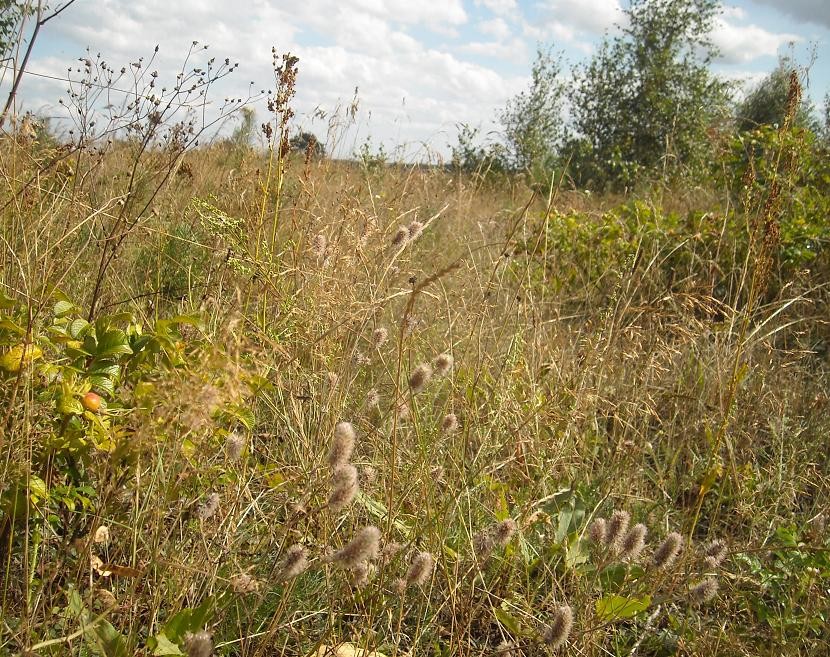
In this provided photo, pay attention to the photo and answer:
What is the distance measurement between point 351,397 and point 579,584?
3.12 ft

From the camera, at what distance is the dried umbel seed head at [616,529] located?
1.43 metres

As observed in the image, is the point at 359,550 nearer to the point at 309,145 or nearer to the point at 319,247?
the point at 319,247

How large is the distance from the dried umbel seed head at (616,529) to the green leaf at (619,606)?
0.16 meters

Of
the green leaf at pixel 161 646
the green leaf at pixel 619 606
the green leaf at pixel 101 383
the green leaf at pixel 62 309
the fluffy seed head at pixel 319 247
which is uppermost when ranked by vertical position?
the fluffy seed head at pixel 319 247

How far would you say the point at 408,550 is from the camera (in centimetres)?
163

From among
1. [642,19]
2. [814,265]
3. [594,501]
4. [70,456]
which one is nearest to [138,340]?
[70,456]

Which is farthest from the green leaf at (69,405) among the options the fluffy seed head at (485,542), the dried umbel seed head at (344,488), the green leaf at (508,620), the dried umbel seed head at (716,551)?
the dried umbel seed head at (716,551)

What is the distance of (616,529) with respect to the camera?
143cm

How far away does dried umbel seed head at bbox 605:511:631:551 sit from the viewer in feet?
4.69

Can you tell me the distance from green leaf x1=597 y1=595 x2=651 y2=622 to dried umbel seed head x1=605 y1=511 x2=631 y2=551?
155mm

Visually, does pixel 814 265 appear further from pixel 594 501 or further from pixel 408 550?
pixel 408 550

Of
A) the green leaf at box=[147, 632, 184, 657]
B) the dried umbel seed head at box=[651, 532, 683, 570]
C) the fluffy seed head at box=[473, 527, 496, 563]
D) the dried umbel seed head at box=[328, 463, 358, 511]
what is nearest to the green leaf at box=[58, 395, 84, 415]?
the green leaf at box=[147, 632, 184, 657]

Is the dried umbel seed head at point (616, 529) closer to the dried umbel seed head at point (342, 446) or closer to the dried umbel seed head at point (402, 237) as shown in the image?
the dried umbel seed head at point (342, 446)

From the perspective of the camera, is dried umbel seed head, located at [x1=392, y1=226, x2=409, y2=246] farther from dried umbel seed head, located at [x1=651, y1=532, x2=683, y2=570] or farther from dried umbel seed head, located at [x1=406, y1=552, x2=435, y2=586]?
dried umbel seed head, located at [x1=651, y1=532, x2=683, y2=570]
